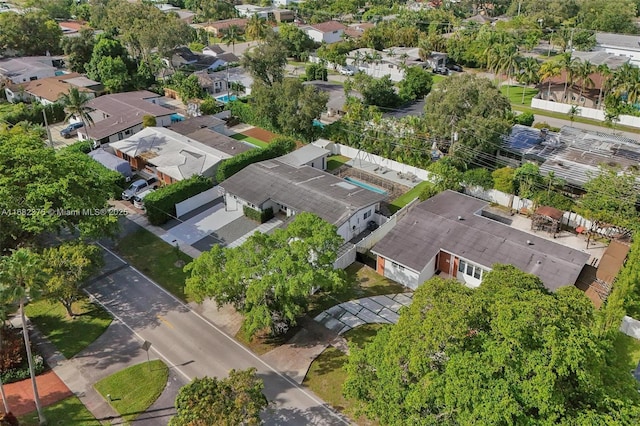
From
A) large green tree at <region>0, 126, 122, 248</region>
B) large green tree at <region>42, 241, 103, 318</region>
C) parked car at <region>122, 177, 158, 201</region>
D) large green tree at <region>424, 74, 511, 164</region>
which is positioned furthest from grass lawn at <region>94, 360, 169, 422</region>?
large green tree at <region>424, 74, 511, 164</region>

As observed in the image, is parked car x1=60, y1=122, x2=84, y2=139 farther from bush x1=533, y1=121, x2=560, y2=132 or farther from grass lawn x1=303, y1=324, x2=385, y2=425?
bush x1=533, y1=121, x2=560, y2=132

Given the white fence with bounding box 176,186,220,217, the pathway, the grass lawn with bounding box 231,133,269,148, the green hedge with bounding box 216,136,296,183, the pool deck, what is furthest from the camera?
the grass lawn with bounding box 231,133,269,148

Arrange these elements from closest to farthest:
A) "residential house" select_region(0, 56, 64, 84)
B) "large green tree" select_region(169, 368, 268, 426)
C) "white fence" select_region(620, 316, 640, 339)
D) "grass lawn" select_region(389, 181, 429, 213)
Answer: "large green tree" select_region(169, 368, 268, 426) < "white fence" select_region(620, 316, 640, 339) < "grass lawn" select_region(389, 181, 429, 213) < "residential house" select_region(0, 56, 64, 84)

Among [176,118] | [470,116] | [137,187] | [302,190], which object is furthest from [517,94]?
[137,187]

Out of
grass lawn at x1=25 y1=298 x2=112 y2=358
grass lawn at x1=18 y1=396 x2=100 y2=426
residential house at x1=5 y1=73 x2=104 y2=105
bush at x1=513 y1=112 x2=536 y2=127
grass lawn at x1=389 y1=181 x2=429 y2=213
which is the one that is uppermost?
residential house at x1=5 y1=73 x2=104 y2=105

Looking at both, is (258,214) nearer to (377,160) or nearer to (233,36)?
(377,160)

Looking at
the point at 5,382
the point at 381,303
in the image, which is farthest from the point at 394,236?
the point at 5,382

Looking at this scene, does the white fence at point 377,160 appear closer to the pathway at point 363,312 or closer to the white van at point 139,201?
the pathway at point 363,312
